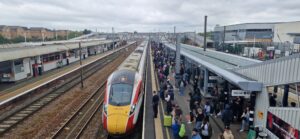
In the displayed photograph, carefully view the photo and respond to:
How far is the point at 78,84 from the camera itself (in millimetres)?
26516

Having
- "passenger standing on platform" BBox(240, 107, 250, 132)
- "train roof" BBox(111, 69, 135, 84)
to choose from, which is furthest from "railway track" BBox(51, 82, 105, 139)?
"passenger standing on platform" BBox(240, 107, 250, 132)

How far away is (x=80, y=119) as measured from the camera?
610 inches

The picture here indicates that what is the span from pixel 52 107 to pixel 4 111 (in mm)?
3113

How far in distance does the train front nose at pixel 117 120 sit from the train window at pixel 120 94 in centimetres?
47

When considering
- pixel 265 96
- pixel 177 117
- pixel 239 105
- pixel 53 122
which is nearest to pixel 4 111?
pixel 53 122

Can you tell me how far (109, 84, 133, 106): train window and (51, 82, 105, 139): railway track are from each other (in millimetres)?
2557

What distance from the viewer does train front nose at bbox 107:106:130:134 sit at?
11.2m

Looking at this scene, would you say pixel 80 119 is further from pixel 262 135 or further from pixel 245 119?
pixel 262 135

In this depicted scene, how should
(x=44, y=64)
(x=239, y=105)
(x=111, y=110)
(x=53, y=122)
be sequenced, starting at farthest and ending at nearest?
(x=44, y=64)
(x=53, y=122)
(x=239, y=105)
(x=111, y=110)

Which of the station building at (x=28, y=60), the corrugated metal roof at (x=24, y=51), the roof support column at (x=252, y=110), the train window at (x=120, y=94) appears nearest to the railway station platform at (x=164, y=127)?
the roof support column at (x=252, y=110)

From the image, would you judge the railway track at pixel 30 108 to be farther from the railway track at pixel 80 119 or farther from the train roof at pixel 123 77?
the train roof at pixel 123 77

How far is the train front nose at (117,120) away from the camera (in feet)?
36.9

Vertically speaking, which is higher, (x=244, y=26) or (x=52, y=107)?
(x=244, y=26)

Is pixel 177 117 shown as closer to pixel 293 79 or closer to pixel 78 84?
pixel 293 79
